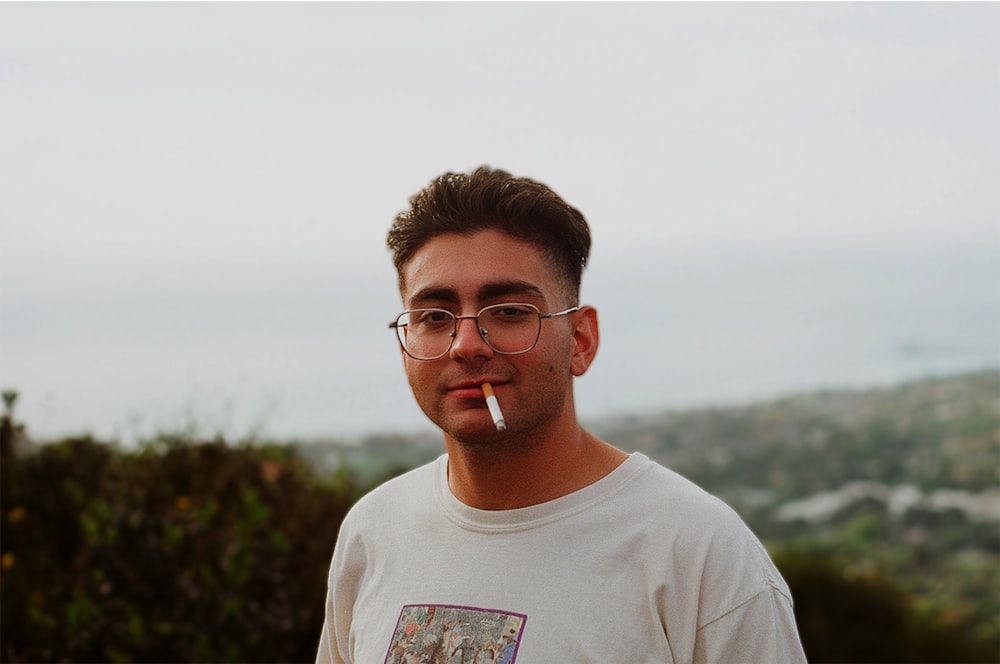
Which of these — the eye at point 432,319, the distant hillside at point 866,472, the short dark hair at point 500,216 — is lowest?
the distant hillside at point 866,472

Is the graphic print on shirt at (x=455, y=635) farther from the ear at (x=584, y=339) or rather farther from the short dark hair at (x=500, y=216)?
the short dark hair at (x=500, y=216)

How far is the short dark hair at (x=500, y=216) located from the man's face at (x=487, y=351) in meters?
0.03

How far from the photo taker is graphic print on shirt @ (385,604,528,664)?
206 centimetres

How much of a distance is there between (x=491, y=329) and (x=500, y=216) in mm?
228

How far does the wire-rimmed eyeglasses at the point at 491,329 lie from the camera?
213 cm

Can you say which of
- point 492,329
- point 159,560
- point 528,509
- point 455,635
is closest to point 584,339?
point 492,329

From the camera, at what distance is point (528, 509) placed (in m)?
2.18

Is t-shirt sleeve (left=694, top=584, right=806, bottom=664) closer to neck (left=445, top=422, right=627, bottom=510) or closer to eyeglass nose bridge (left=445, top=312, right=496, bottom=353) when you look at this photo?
neck (left=445, top=422, right=627, bottom=510)

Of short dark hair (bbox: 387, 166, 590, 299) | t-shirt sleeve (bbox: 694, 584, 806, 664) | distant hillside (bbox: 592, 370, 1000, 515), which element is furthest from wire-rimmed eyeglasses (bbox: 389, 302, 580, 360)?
distant hillside (bbox: 592, 370, 1000, 515)

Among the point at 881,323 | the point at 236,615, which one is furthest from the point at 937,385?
the point at 236,615

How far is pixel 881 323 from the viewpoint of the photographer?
903cm

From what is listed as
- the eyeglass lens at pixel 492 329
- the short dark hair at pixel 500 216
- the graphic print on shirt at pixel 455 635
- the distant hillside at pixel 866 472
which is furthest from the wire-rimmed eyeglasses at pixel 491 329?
the distant hillside at pixel 866 472

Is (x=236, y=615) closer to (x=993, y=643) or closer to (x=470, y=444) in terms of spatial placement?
(x=470, y=444)

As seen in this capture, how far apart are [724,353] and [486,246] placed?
7.37 m
